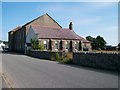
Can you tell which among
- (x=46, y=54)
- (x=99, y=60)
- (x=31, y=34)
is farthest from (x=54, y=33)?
(x=99, y=60)

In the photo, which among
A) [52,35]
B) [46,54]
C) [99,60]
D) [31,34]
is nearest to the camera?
[99,60]

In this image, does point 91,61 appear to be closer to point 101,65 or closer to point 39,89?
point 101,65

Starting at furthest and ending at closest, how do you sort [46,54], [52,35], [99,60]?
[52,35], [46,54], [99,60]

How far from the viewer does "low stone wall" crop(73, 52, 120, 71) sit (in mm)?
17366

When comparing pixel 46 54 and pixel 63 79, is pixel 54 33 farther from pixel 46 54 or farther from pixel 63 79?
pixel 63 79

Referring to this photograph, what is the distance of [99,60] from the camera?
19.8 meters

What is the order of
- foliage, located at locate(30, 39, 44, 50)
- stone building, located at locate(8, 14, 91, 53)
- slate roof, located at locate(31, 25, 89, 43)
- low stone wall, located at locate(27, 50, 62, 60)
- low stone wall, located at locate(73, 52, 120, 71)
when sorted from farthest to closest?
slate roof, located at locate(31, 25, 89, 43) → stone building, located at locate(8, 14, 91, 53) → foliage, located at locate(30, 39, 44, 50) → low stone wall, located at locate(27, 50, 62, 60) → low stone wall, located at locate(73, 52, 120, 71)

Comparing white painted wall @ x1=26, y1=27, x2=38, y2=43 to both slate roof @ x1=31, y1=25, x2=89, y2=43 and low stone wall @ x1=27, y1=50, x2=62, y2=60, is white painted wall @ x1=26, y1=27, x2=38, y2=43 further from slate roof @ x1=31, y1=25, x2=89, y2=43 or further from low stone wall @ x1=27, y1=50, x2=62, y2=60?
low stone wall @ x1=27, y1=50, x2=62, y2=60

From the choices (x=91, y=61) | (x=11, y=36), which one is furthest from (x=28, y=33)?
(x=91, y=61)

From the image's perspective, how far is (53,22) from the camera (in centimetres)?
7588

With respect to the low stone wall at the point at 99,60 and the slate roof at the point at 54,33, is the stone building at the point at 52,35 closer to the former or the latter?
the slate roof at the point at 54,33

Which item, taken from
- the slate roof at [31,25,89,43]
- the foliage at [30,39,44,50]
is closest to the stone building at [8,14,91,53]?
the slate roof at [31,25,89,43]

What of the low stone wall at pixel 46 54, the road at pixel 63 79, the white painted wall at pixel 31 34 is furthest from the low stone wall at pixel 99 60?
the white painted wall at pixel 31 34

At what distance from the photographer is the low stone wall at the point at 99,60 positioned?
17366 mm
